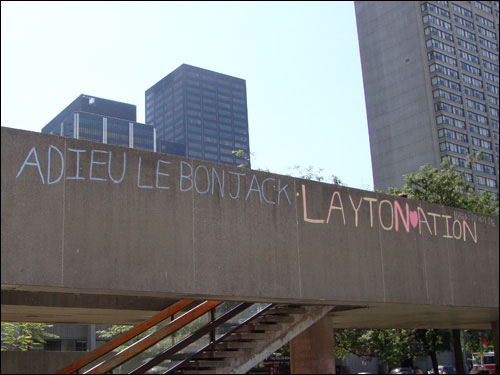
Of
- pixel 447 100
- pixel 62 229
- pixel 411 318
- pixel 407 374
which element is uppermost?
pixel 447 100

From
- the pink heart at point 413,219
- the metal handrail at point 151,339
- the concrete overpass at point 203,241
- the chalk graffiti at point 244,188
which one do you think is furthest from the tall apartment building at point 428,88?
the metal handrail at point 151,339

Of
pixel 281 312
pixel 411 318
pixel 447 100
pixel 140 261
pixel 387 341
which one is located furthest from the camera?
pixel 447 100

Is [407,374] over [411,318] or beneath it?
beneath

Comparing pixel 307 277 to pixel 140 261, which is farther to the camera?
pixel 307 277

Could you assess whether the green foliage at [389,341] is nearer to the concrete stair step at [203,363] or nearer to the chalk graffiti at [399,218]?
the chalk graffiti at [399,218]

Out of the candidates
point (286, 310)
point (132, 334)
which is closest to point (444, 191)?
point (286, 310)

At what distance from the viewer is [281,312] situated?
12.8m

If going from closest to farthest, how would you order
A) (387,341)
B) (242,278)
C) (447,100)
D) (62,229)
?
(62,229)
(242,278)
(387,341)
(447,100)

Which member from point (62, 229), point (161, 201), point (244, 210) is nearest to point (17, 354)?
point (62, 229)

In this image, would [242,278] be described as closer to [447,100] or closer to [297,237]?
[297,237]

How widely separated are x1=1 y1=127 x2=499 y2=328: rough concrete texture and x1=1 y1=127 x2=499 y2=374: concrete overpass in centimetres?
2

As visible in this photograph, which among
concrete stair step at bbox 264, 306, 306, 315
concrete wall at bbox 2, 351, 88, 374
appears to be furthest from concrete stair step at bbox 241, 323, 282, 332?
concrete wall at bbox 2, 351, 88, 374

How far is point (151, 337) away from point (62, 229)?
3990 mm

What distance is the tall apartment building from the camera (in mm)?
109125
